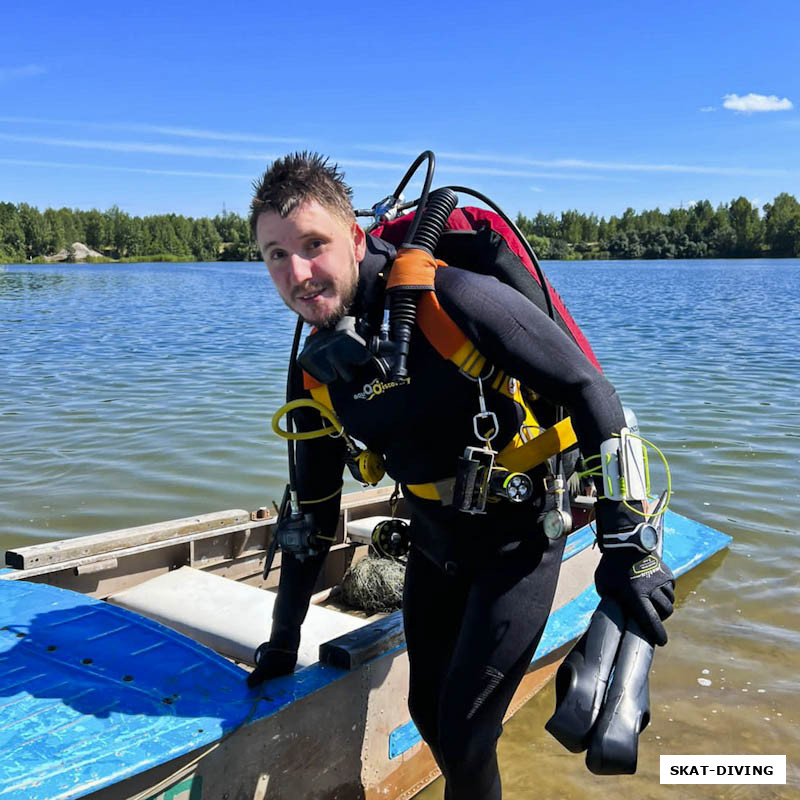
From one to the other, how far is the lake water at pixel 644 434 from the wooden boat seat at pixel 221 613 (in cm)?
97

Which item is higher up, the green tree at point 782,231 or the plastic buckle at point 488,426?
the green tree at point 782,231

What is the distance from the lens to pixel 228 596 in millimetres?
3863

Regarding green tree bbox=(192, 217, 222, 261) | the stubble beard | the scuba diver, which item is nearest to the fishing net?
the scuba diver

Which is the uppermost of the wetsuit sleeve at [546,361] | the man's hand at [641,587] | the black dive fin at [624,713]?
the wetsuit sleeve at [546,361]

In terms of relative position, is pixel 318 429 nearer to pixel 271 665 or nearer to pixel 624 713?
pixel 271 665

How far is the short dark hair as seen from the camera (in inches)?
89.1

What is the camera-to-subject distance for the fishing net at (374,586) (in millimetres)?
4531

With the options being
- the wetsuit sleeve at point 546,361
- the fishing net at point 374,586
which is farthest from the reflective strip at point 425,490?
the fishing net at point 374,586

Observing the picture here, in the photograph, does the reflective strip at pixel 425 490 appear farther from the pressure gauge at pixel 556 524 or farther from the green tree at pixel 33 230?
the green tree at pixel 33 230

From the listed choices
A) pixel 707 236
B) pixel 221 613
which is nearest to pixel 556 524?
pixel 221 613

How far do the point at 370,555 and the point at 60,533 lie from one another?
3422 mm

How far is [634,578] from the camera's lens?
2.02 m

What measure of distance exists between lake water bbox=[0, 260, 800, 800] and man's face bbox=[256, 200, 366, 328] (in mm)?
2534

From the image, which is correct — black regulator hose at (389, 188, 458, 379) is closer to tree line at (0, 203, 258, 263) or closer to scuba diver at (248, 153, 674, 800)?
scuba diver at (248, 153, 674, 800)
